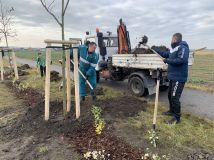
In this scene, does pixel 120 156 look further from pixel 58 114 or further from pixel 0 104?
pixel 0 104

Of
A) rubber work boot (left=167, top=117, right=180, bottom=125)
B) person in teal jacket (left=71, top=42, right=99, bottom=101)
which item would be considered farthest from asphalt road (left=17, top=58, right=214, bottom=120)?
person in teal jacket (left=71, top=42, right=99, bottom=101)

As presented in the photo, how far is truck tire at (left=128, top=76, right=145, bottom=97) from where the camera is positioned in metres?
9.25

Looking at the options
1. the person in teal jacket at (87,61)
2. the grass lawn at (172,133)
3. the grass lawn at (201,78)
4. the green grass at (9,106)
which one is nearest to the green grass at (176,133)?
the grass lawn at (172,133)

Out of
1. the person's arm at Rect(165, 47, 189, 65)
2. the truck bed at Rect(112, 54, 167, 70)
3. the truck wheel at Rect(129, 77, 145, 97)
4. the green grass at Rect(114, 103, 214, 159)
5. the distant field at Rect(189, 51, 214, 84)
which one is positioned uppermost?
the person's arm at Rect(165, 47, 189, 65)

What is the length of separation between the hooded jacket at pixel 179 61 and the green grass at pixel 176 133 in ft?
3.67

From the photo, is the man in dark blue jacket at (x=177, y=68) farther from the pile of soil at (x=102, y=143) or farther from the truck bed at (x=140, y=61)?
the truck bed at (x=140, y=61)

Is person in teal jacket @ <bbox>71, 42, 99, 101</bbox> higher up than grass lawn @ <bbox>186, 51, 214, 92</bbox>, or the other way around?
person in teal jacket @ <bbox>71, 42, 99, 101</bbox>

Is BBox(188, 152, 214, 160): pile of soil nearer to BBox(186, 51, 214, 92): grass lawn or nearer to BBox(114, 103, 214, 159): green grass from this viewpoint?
BBox(114, 103, 214, 159): green grass

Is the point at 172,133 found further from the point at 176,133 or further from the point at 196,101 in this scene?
the point at 196,101

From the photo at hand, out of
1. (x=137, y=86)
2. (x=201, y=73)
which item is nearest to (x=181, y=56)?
(x=137, y=86)

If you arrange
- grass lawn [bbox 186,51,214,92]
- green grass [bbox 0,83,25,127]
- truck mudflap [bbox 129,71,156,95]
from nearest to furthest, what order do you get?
green grass [bbox 0,83,25,127]
truck mudflap [bbox 129,71,156,95]
grass lawn [bbox 186,51,214,92]

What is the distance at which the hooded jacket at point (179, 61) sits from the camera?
5695mm

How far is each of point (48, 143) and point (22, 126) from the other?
1.36m

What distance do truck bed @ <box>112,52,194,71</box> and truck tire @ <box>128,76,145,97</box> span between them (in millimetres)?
479
